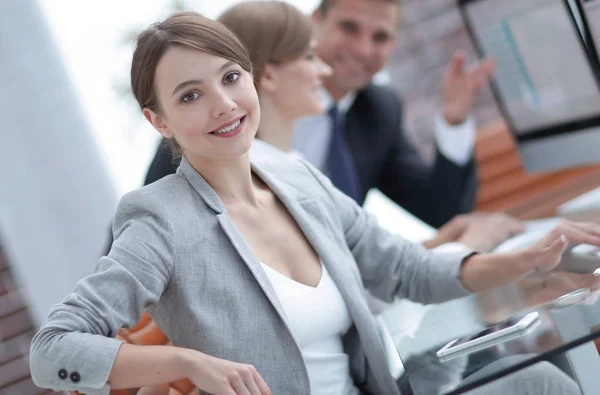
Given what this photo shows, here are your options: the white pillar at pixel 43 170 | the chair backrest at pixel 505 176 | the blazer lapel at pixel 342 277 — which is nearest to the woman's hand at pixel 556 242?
the blazer lapel at pixel 342 277

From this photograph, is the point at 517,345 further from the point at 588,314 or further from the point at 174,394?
the point at 174,394

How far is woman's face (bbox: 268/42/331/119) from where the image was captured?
160 centimetres

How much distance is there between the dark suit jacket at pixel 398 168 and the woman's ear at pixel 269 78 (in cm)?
78

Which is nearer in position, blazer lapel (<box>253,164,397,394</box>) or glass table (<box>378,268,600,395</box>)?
glass table (<box>378,268,600,395</box>)

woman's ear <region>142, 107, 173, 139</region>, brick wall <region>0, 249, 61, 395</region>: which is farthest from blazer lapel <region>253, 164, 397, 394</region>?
brick wall <region>0, 249, 61, 395</region>

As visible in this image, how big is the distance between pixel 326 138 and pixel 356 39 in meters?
0.43

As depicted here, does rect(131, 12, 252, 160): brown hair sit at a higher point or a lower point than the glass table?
higher

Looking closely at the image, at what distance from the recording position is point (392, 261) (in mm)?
1375

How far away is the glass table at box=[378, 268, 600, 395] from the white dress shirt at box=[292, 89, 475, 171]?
2.53 ft

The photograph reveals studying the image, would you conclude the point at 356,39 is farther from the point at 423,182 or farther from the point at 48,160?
the point at 48,160

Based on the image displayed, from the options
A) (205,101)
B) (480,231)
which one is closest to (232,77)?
(205,101)

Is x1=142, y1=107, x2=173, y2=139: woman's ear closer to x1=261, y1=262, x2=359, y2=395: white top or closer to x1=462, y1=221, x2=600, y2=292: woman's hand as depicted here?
x1=261, y1=262, x2=359, y2=395: white top

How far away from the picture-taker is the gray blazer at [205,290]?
0.94m

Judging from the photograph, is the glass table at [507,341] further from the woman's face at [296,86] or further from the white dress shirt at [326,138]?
the white dress shirt at [326,138]
